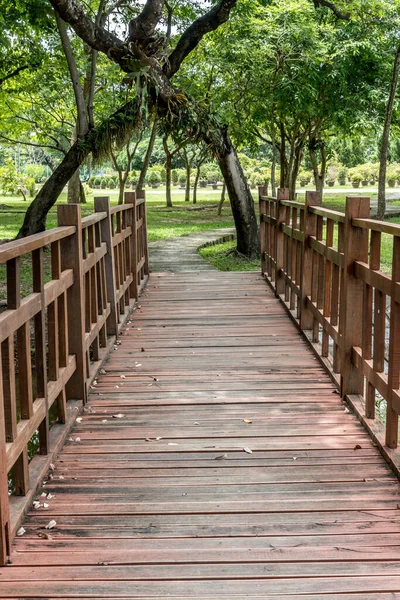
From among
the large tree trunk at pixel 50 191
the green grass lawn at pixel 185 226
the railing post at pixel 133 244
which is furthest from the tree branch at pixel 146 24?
the railing post at pixel 133 244

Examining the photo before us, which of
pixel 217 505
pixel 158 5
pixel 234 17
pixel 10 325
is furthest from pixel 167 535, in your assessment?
pixel 234 17

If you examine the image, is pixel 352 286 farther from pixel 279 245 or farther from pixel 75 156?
pixel 75 156

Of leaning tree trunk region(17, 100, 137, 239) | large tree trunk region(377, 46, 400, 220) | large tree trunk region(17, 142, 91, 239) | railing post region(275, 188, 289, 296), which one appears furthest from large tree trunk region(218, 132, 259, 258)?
railing post region(275, 188, 289, 296)

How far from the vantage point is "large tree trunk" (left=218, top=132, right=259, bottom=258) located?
12575 millimetres

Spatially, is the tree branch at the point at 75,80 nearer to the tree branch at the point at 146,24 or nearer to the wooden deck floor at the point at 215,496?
the tree branch at the point at 146,24

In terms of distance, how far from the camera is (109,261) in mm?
6164

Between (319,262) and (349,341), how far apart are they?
1.42 meters

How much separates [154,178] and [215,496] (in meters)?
50.2

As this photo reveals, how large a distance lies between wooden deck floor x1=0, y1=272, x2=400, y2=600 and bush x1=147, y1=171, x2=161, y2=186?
47299mm

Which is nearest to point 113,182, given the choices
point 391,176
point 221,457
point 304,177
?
point 304,177

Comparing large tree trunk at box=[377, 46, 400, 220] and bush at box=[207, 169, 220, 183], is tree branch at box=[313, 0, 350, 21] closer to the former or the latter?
large tree trunk at box=[377, 46, 400, 220]

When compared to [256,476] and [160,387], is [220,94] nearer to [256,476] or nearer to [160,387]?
[160,387]

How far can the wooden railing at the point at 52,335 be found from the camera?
2865 millimetres

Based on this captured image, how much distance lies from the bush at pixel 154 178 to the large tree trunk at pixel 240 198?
3960cm
